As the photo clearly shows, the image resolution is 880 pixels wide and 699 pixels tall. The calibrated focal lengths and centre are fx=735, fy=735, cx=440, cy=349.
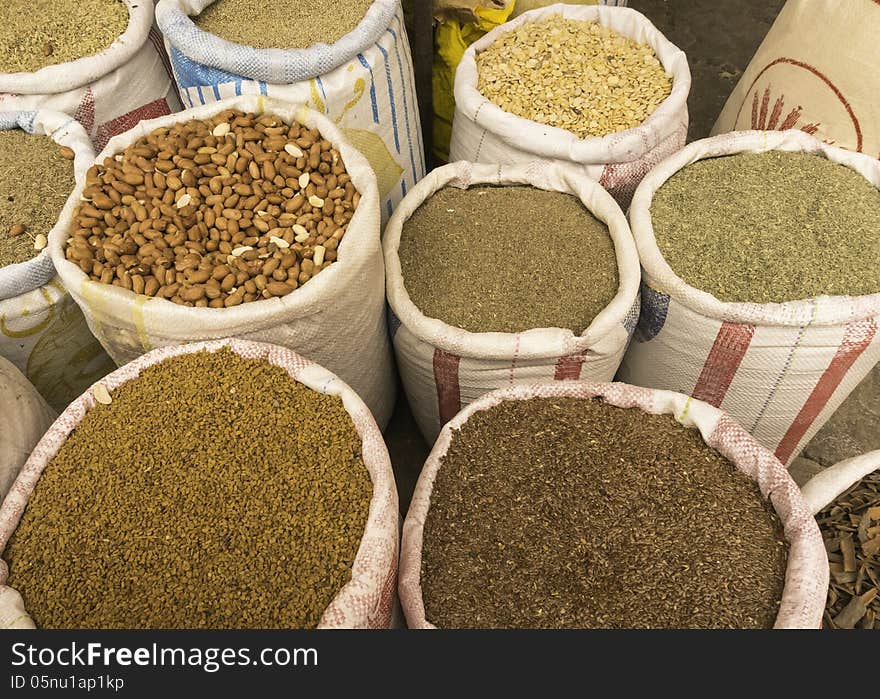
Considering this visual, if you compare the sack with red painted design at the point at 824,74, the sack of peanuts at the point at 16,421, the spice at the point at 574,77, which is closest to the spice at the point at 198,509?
the sack of peanuts at the point at 16,421

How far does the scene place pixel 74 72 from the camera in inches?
60.7

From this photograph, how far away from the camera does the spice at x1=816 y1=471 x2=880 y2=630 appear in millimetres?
1161

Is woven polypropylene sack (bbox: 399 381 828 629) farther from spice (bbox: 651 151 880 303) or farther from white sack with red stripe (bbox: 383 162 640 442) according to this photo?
spice (bbox: 651 151 880 303)

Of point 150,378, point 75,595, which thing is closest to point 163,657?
point 75,595

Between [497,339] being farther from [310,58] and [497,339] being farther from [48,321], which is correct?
[48,321]

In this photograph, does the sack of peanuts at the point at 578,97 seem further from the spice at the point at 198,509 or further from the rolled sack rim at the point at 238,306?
the spice at the point at 198,509

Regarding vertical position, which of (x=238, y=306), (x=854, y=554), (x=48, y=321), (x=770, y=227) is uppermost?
(x=238, y=306)

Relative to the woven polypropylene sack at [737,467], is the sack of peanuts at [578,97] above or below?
above

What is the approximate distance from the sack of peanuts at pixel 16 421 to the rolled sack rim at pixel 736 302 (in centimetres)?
110

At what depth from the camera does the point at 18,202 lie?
144 cm

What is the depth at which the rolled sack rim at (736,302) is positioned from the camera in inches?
49.2

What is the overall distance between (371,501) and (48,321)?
83cm

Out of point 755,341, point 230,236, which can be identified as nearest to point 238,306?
point 230,236

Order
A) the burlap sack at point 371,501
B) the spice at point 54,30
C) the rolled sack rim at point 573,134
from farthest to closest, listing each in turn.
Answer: the spice at point 54,30 < the rolled sack rim at point 573,134 < the burlap sack at point 371,501
